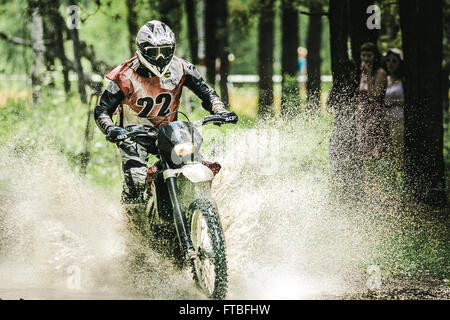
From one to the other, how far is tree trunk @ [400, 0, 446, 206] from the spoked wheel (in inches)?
174

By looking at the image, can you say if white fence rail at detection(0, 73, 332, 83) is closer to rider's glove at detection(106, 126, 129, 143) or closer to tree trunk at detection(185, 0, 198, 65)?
tree trunk at detection(185, 0, 198, 65)

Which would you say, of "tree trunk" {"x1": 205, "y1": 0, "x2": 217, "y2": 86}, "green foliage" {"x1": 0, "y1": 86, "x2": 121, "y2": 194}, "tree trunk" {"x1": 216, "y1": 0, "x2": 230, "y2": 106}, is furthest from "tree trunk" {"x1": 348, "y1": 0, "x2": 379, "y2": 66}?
"tree trunk" {"x1": 216, "y1": 0, "x2": 230, "y2": 106}

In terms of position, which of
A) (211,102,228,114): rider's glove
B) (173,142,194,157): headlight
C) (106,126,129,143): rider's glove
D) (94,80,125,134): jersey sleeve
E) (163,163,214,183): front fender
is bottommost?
(163,163,214,183): front fender

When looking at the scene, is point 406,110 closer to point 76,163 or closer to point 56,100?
point 76,163

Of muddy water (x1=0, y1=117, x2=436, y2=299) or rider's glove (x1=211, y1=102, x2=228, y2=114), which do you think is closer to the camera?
muddy water (x1=0, y1=117, x2=436, y2=299)

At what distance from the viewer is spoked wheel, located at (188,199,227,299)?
19.1ft

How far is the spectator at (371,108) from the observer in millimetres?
10000

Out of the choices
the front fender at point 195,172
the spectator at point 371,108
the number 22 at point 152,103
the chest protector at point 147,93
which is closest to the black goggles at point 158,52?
the chest protector at point 147,93

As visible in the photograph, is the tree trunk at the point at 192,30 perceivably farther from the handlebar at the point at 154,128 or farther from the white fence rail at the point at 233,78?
the handlebar at the point at 154,128

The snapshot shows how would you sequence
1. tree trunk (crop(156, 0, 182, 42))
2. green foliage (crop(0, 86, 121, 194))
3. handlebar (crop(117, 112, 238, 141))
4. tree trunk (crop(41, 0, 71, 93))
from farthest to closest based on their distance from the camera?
1. tree trunk (crop(156, 0, 182, 42))
2. tree trunk (crop(41, 0, 71, 93))
3. green foliage (crop(0, 86, 121, 194))
4. handlebar (crop(117, 112, 238, 141))

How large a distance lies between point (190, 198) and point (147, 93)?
1.23 metres

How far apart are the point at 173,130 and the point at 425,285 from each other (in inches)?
113
